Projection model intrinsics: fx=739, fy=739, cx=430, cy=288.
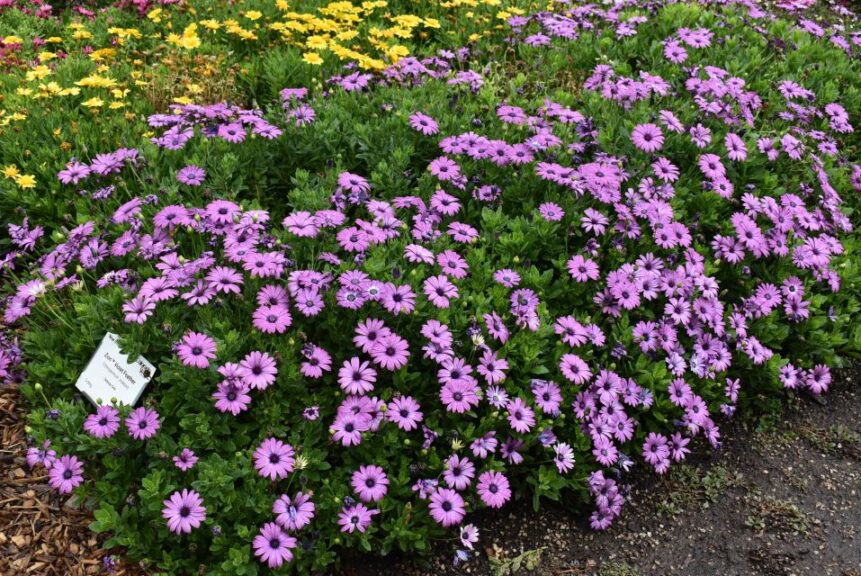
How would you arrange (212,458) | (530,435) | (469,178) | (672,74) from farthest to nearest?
(672,74), (469,178), (530,435), (212,458)

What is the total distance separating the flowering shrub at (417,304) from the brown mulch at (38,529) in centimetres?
19

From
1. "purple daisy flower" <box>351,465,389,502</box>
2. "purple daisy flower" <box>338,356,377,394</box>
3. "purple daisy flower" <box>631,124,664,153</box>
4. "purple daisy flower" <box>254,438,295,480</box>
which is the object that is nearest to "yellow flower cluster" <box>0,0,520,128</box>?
"purple daisy flower" <box>631,124,664,153</box>

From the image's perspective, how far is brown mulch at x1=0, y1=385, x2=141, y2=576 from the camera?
2.79m

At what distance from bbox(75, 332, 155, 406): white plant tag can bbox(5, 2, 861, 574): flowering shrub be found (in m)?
0.07

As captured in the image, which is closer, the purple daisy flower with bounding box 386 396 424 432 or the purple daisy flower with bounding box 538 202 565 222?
the purple daisy flower with bounding box 386 396 424 432

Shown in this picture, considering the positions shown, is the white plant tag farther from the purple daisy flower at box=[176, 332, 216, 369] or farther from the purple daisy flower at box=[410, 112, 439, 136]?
the purple daisy flower at box=[410, 112, 439, 136]

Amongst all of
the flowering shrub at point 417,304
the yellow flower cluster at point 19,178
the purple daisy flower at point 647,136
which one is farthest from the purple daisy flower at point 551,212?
the yellow flower cluster at point 19,178

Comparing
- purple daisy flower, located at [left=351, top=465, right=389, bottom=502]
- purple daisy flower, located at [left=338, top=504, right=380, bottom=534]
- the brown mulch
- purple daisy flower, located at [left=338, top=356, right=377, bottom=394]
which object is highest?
purple daisy flower, located at [left=338, top=356, right=377, bottom=394]

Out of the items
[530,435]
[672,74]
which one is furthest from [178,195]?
[672,74]

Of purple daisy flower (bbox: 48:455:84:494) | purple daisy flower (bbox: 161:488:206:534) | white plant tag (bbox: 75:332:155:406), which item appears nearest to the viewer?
purple daisy flower (bbox: 161:488:206:534)

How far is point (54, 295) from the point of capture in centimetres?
337

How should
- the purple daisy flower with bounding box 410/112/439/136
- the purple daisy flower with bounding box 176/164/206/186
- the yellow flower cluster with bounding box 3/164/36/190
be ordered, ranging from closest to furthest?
the purple daisy flower with bounding box 176/164/206/186 → the yellow flower cluster with bounding box 3/164/36/190 → the purple daisy flower with bounding box 410/112/439/136

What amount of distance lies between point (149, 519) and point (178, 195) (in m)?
1.54

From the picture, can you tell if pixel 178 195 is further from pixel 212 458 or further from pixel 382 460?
pixel 382 460
